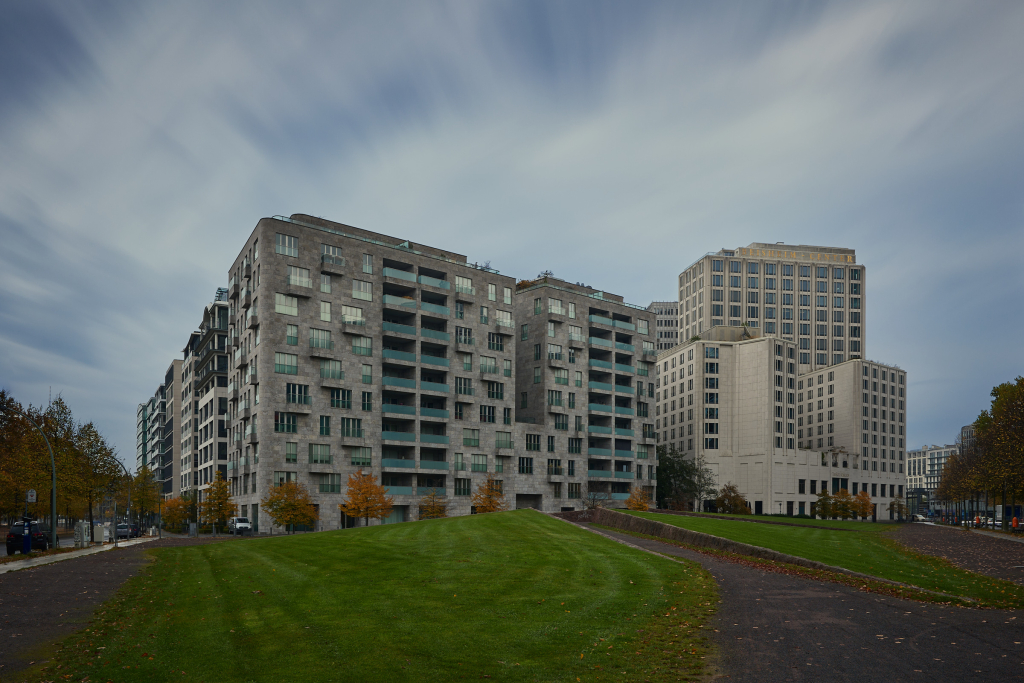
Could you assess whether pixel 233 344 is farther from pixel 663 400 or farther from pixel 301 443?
pixel 663 400

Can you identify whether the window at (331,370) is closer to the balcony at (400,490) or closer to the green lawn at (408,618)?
the balcony at (400,490)

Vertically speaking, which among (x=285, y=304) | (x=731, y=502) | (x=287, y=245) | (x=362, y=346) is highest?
(x=287, y=245)

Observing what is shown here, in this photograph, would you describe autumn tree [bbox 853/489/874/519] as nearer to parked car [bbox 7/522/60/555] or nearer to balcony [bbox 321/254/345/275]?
balcony [bbox 321/254/345/275]

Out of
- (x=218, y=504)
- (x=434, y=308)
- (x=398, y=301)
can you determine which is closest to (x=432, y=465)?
(x=434, y=308)

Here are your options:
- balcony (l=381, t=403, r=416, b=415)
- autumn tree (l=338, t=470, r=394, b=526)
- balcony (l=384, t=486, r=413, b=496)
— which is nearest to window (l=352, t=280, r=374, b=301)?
balcony (l=381, t=403, r=416, b=415)

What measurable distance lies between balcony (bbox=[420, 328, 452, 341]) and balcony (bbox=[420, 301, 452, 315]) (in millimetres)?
2520

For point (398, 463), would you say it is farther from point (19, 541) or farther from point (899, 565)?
point (899, 565)

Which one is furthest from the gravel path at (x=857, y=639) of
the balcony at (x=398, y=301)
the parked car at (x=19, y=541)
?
the balcony at (x=398, y=301)

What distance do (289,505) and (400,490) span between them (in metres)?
18.4

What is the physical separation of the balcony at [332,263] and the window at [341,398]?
14.1 m

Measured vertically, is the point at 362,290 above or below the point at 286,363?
above

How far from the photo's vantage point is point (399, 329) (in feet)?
299

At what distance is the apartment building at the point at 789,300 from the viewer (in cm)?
18912

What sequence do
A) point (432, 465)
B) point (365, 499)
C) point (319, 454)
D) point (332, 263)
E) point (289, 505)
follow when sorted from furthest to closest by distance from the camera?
point (432, 465) → point (332, 263) → point (319, 454) → point (365, 499) → point (289, 505)
